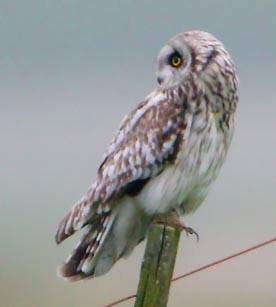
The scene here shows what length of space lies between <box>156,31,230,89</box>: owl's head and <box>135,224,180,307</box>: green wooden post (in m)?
1.50

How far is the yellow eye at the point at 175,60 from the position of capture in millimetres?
5664

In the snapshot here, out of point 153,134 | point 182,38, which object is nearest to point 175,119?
point 153,134

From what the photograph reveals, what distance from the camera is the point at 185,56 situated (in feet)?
18.5

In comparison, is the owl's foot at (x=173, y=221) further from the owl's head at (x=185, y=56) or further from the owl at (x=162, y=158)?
the owl's head at (x=185, y=56)

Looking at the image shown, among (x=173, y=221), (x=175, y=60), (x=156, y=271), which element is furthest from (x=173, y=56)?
(x=156, y=271)

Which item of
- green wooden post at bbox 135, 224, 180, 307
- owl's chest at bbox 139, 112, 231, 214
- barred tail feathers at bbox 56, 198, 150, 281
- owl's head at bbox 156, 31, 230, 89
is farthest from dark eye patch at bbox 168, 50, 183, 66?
green wooden post at bbox 135, 224, 180, 307

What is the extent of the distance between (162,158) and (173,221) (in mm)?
381

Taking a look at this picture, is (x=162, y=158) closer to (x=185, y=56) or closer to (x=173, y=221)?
(x=173, y=221)

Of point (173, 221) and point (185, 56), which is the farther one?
point (185, 56)

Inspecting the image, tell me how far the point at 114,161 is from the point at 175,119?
380 millimetres

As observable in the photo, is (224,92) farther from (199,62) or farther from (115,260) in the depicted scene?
(115,260)

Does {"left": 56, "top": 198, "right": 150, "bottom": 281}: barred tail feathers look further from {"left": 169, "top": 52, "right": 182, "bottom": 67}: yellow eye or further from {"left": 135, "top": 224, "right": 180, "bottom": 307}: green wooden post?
{"left": 135, "top": 224, "right": 180, "bottom": 307}: green wooden post

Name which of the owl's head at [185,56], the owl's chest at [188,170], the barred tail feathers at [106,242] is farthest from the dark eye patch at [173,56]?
the barred tail feathers at [106,242]

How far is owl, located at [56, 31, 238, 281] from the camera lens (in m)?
5.35
